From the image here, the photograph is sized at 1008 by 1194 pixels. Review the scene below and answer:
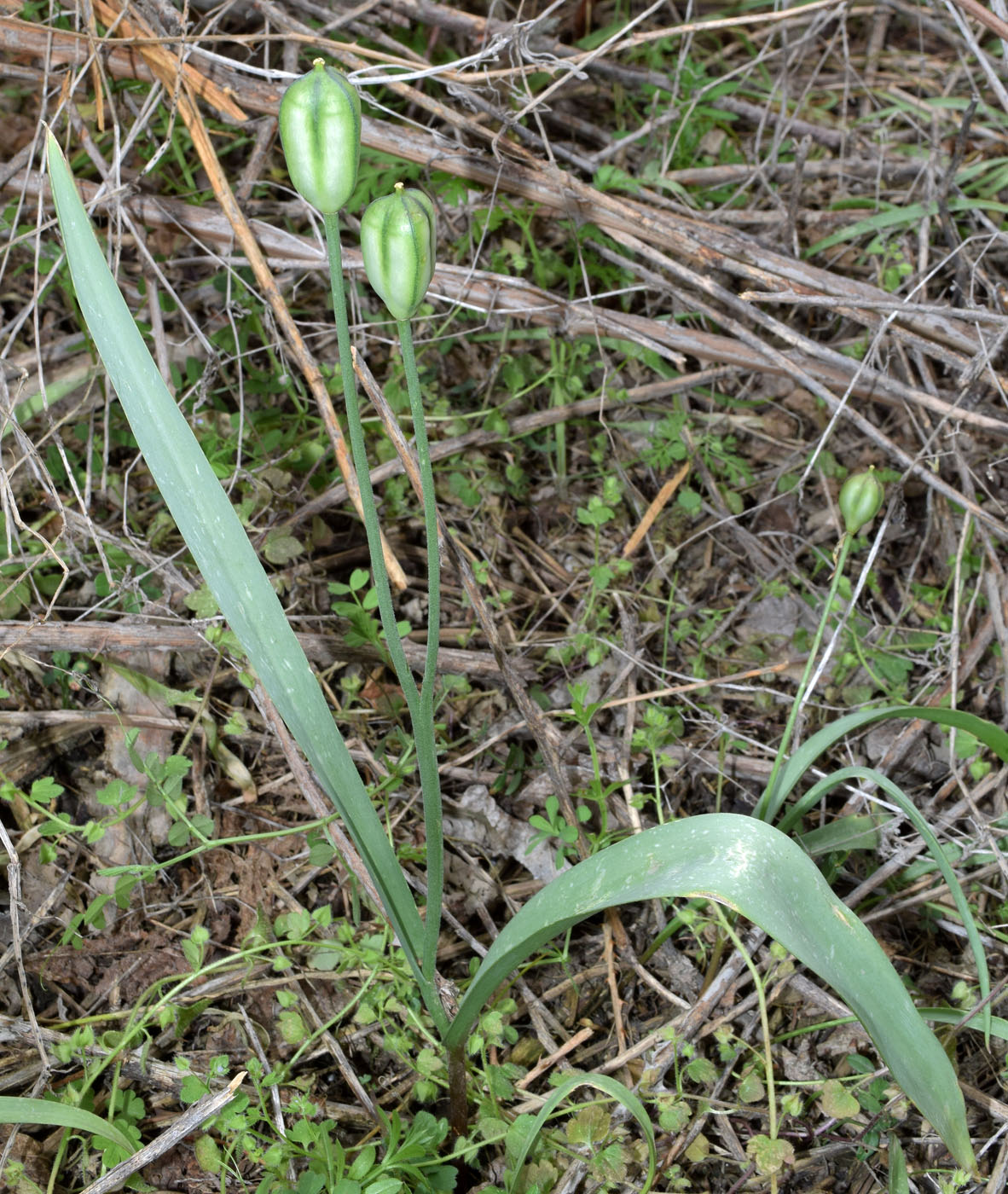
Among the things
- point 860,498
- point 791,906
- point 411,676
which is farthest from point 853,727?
point 411,676

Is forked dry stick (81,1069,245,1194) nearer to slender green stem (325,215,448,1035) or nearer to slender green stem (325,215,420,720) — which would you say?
slender green stem (325,215,448,1035)

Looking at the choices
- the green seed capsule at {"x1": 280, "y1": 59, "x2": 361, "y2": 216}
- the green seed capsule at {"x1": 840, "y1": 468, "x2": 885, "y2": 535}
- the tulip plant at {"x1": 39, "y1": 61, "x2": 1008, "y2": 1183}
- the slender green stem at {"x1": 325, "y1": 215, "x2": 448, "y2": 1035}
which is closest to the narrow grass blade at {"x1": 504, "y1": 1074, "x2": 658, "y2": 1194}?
the tulip plant at {"x1": 39, "y1": 61, "x2": 1008, "y2": 1183}

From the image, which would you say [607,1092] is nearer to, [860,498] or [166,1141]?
[166,1141]

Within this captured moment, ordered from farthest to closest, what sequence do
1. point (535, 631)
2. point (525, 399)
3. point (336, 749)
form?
point (525, 399) < point (535, 631) < point (336, 749)

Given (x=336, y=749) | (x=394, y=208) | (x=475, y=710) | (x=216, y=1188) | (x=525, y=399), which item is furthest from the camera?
(x=525, y=399)

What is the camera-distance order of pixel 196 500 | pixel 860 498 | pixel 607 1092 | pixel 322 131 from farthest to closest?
1. pixel 860 498
2. pixel 607 1092
3. pixel 196 500
4. pixel 322 131

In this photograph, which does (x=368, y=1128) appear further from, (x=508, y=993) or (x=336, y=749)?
(x=336, y=749)

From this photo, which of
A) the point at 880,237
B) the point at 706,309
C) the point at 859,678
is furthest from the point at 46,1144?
the point at 880,237
